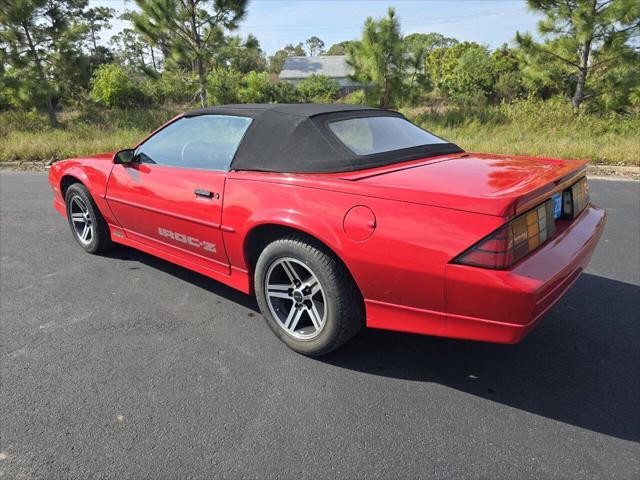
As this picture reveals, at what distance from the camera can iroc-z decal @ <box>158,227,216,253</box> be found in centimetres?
289

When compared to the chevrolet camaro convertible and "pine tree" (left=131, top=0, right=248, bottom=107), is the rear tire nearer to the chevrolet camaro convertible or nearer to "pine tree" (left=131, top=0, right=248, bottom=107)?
the chevrolet camaro convertible

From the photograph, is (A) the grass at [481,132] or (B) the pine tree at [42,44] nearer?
(A) the grass at [481,132]

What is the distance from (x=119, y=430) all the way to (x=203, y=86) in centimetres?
1640

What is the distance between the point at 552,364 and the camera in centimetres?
244

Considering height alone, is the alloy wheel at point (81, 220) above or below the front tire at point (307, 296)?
above

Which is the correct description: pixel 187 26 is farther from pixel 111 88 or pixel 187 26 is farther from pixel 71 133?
pixel 111 88

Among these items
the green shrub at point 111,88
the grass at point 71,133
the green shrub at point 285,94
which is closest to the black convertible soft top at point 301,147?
the grass at point 71,133

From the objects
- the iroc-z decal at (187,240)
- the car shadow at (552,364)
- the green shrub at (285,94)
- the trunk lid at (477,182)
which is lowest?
the car shadow at (552,364)

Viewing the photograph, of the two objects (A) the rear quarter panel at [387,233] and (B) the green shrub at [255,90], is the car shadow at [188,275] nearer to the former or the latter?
(A) the rear quarter panel at [387,233]

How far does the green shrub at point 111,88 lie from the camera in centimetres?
2117

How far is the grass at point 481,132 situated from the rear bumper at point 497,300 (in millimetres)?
8373

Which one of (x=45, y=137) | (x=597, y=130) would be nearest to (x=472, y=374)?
(x=597, y=130)

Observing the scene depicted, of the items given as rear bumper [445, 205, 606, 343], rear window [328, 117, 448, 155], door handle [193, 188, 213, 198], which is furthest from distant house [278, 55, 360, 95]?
rear bumper [445, 205, 606, 343]

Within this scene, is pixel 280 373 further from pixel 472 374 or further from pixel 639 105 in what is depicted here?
pixel 639 105
